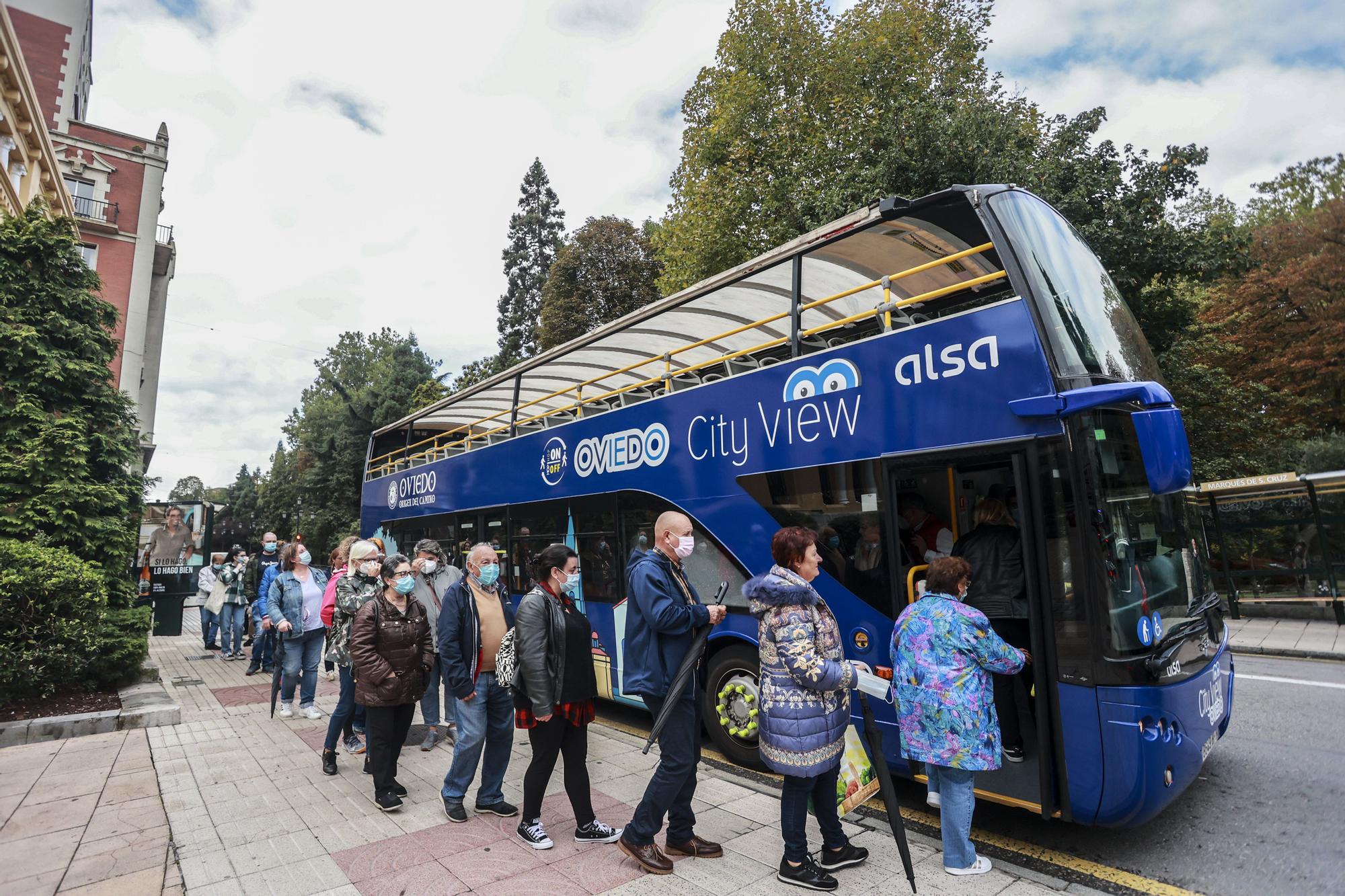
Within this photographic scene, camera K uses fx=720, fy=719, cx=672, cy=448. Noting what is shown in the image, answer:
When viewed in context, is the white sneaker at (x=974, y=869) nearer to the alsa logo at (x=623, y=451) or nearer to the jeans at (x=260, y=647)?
the alsa logo at (x=623, y=451)

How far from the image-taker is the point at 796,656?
11.0 feet

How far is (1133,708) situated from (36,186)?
22.9m

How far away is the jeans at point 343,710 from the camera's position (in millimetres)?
5645

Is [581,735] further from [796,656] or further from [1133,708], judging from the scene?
[1133,708]

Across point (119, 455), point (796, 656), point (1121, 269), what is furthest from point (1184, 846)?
point (1121, 269)

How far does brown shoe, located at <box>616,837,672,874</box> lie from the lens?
12.2 feet

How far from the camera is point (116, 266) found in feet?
89.6

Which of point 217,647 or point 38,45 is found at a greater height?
point 38,45

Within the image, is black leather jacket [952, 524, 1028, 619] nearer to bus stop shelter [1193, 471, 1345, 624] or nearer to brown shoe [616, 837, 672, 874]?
brown shoe [616, 837, 672, 874]

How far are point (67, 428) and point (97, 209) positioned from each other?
25049mm

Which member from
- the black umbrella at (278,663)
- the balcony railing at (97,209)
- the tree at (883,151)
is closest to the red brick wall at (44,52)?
the balcony railing at (97,209)

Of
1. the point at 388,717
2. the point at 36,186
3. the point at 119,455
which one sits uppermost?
the point at 36,186

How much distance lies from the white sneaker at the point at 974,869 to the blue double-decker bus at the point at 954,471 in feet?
1.28

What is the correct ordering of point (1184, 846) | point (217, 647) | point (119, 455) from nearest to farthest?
point (1184, 846) < point (119, 455) < point (217, 647)
